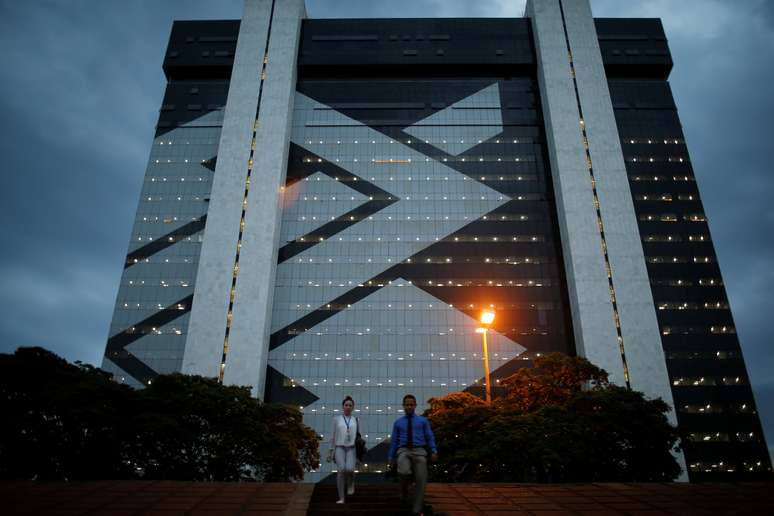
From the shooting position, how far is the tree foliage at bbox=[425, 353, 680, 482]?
26.2 metres

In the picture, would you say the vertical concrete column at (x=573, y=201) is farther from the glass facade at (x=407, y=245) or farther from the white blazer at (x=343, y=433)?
the white blazer at (x=343, y=433)

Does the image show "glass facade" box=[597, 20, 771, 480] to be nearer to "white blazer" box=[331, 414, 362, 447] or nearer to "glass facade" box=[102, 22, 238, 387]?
"white blazer" box=[331, 414, 362, 447]

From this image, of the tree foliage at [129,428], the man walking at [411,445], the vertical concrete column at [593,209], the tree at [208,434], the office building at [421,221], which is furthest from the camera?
the office building at [421,221]

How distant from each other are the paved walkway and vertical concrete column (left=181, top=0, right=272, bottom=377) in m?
43.1

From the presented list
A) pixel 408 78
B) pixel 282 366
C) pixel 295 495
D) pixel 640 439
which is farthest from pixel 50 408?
pixel 408 78

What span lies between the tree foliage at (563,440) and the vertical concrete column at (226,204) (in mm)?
29486

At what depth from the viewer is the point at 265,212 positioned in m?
58.6

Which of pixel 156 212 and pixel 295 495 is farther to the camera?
pixel 156 212

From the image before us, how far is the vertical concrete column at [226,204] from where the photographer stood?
53375 mm

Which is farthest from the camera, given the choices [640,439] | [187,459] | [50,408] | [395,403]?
[395,403]

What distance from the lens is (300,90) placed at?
228 feet

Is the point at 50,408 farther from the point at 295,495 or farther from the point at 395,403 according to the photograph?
the point at 395,403

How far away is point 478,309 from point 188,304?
31618 millimetres

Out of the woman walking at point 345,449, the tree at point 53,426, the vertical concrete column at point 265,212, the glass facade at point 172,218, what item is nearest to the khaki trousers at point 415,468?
the woman walking at point 345,449
